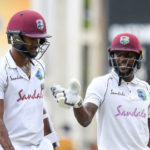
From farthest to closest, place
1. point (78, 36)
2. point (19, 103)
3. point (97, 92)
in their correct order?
point (78, 36) < point (97, 92) < point (19, 103)

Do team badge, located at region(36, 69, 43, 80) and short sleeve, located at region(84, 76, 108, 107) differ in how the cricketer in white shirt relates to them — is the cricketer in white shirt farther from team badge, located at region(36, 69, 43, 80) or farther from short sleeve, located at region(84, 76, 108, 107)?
short sleeve, located at region(84, 76, 108, 107)

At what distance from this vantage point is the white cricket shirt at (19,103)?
21.6 ft

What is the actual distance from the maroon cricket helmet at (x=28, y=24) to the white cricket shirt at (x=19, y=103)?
25 centimetres

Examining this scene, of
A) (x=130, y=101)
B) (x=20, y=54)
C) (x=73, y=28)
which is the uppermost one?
(x=20, y=54)

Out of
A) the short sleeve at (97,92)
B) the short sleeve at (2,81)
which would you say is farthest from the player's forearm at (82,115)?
the short sleeve at (2,81)

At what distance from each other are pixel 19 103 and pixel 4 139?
0.40 metres

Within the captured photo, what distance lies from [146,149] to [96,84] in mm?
826

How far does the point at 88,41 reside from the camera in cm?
3244

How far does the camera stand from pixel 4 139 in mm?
6406

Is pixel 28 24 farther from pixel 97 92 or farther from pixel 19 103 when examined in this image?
pixel 97 92

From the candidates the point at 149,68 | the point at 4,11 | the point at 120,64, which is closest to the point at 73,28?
the point at 4,11

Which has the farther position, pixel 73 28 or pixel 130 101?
pixel 73 28

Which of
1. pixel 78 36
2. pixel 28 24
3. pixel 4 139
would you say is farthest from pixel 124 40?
pixel 78 36

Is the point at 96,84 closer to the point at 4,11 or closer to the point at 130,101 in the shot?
the point at 130,101
